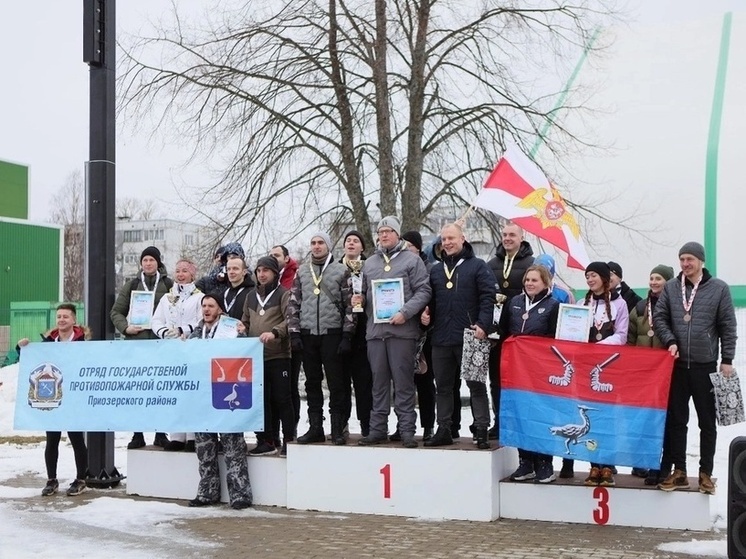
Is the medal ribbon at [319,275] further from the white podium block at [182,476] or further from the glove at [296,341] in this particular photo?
the white podium block at [182,476]

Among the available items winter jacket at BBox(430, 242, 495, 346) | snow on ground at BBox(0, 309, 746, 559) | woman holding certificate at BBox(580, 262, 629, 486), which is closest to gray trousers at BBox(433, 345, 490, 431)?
winter jacket at BBox(430, 242, 495, 346)

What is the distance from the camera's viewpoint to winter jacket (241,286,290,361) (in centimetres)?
924

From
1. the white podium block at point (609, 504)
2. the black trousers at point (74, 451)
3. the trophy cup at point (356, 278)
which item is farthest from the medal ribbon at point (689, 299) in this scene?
the black trousers at point (74, 451)

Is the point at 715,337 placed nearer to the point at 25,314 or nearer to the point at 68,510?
the point at 68,510

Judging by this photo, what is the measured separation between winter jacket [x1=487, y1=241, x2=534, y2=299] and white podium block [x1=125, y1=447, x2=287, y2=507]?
2672 millimetres

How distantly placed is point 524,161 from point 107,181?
14.7 feet

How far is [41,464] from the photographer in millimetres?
12273

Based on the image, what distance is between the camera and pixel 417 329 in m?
8.78

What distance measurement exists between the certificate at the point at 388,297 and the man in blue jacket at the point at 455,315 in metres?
0.29

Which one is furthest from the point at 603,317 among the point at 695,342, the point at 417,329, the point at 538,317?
the point at 417,329

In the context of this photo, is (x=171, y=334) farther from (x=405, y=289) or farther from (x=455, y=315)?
(x=455, y=315)

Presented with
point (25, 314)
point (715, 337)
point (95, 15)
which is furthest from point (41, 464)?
point (25, 314)

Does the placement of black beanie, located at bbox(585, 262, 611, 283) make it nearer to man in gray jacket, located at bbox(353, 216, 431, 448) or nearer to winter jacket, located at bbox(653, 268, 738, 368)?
winter jacket, located at bbox(653, 268, 738, 368)

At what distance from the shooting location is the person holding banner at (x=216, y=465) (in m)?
9.11
